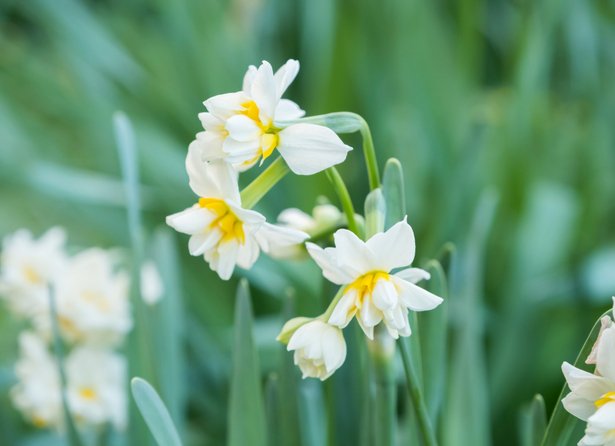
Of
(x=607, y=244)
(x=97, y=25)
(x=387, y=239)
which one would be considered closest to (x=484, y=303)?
(x=607, y=244)

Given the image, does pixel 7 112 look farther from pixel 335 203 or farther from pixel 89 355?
pixel 89 355

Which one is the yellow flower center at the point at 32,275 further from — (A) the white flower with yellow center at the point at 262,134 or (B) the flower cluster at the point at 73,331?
(A) the white flower with yellow center at the point at 262,134

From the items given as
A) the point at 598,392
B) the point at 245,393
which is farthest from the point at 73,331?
the point at 598,392

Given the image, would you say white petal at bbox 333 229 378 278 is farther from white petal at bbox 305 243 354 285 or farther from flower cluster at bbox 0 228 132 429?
flower cluster at bbox 0 228 132 429

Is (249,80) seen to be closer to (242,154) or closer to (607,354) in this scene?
(242,154)

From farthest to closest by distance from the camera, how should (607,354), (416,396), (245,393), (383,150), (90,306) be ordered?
(383,150) < (90,306) < (245,393) < (416,396) < (607,354)

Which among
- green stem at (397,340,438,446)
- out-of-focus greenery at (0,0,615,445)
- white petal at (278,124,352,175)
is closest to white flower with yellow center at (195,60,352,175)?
white petal at (278,124,352,175)

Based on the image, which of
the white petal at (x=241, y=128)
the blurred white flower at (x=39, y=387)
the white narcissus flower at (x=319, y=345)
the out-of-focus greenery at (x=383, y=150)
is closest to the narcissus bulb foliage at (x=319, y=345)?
the white narcissus flower at (x=319, y=345)
